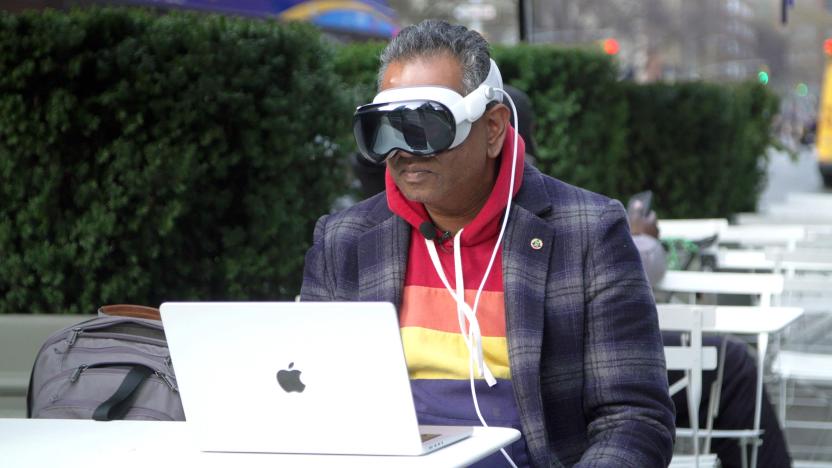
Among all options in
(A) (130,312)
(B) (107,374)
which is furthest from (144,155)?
(B) (107,374)

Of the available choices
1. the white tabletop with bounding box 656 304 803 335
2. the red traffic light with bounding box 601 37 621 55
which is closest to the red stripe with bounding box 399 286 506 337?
the white tabletop with bounding box 656 304 803 335

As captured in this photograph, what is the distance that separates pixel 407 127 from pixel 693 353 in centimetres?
207

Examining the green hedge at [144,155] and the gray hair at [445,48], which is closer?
the gray hair at [445,48]

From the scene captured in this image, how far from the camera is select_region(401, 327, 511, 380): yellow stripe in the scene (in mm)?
2764

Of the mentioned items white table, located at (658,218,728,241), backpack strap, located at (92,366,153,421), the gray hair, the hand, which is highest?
the gray hair

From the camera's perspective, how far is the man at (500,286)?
8.82 feet

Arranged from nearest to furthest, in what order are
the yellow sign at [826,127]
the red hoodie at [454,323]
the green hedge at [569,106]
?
1. the red hoodie at [454,323]
2. the green hedge at [569,106]
3. the yellow sign at [826,127]

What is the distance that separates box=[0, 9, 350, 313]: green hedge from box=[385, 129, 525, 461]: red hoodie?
2483mm

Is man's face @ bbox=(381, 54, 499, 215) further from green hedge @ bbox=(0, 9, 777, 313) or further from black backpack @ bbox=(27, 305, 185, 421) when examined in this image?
green hedge @ bbox=(0, 9, 777, 313)

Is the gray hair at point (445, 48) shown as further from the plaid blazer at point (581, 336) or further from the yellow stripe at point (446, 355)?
the yellow stripe at point (446, 355)

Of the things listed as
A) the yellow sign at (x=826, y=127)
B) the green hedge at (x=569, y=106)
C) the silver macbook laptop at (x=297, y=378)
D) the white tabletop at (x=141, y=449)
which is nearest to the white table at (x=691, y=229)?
the green hedge at (x=569, y=106)

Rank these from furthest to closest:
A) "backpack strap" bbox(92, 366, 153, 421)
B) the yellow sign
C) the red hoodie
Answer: the yellow sign, "backpack strap" bbox(92, 366, 153, 421), the red hoodie

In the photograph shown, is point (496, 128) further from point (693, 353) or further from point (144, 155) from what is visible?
point (144, 155)

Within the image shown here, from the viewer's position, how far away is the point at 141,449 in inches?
96.7
